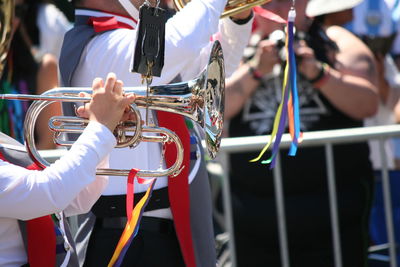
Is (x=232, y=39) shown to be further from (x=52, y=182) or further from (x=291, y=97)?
(x=52, y=182)

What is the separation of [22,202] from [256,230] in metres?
1.97

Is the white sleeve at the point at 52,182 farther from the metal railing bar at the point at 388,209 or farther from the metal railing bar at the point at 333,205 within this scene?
the metal railing bar at the point at 388,209

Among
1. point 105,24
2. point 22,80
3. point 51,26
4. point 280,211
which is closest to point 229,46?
point 105,24

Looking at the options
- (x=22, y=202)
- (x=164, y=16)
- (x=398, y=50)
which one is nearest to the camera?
(x=22, y=202)

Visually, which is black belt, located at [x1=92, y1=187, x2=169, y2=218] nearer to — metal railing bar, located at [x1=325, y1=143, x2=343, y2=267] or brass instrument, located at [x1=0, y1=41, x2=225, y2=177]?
brass instrument, located at [x1=0, y1=41, x2=225, y2=177]

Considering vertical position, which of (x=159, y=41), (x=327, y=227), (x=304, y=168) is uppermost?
(x=159, y=41)

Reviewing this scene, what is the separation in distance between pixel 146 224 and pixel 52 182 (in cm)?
63

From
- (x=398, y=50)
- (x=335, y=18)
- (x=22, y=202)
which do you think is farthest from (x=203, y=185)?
(x=398, y=50)

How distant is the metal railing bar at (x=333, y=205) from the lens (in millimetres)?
3834

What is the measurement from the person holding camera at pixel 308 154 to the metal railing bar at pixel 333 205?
6cm

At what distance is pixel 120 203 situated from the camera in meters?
2.77

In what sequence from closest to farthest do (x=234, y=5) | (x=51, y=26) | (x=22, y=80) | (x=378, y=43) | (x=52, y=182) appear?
(x=52, y=182) < (x=234, y=5) < (x=22, y=80) < (x=378, y=43) < (x=51, y=26)

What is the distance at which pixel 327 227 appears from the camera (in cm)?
395

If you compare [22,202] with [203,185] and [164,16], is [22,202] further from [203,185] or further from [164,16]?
[203,185]
